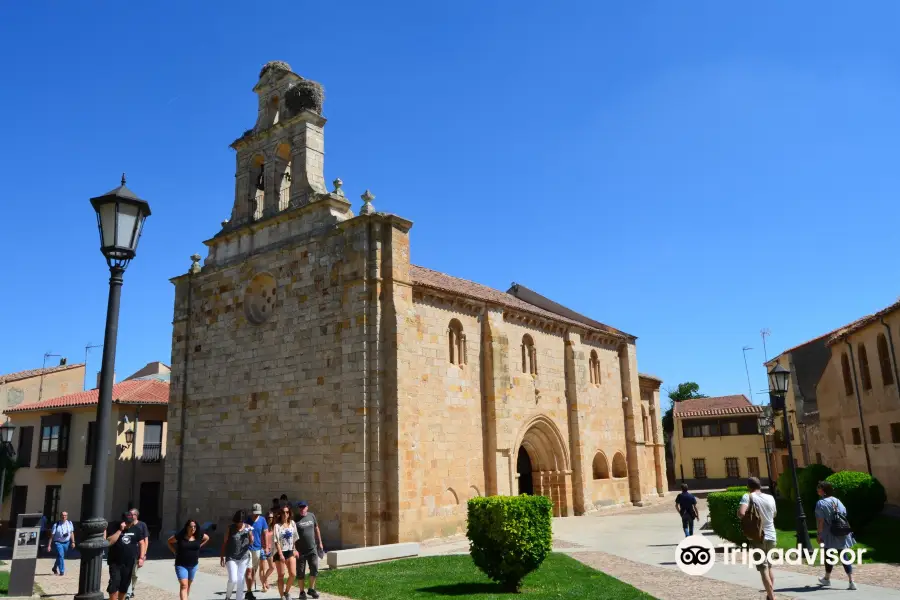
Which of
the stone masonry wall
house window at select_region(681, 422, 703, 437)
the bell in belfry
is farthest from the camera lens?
house window at select_region(681, 422, 703, 437)

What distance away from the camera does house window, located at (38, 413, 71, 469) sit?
1120 inches

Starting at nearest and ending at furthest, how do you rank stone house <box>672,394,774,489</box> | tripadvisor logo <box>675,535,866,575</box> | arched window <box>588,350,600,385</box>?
1. tripadvisor logo <box>675,535,866,575</box>
2. arched window <box>588,350,600,385</box>
3. stone house <box>672,394,774,489</box>

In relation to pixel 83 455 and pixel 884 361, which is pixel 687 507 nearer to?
pixel 884 361

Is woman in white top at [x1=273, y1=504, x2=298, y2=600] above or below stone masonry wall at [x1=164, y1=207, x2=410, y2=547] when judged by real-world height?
below

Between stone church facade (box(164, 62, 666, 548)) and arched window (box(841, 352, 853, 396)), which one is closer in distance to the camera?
stone church facade (box(164, 62, 666, 548))

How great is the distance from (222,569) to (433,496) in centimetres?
643

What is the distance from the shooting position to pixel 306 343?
20297 millimetres

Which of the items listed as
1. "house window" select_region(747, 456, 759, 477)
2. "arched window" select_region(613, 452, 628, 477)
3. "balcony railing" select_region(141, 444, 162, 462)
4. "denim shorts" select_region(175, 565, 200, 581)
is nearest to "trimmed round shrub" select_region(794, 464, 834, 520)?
"arched window" select_region(613, 452, 628, 477)

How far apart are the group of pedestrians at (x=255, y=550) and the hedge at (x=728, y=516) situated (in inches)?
354

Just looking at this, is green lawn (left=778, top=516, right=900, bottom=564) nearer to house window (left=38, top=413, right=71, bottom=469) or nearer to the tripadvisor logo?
the tripadvisor logo

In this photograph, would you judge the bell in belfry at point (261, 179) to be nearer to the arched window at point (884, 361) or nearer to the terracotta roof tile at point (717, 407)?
the arched window at point (884, 361)

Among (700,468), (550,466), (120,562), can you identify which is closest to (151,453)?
(550,466)

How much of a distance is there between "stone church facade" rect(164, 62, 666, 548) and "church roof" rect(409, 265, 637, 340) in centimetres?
15

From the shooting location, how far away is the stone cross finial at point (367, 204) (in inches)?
779
